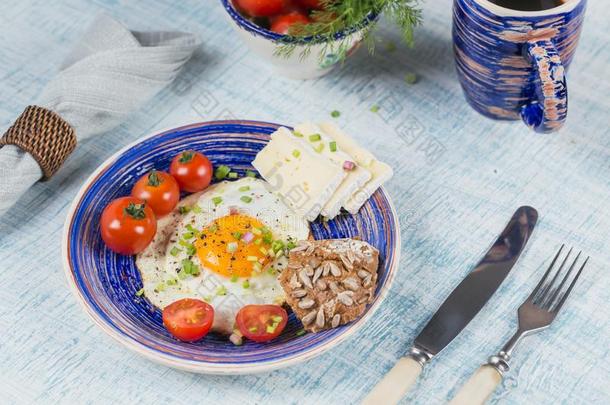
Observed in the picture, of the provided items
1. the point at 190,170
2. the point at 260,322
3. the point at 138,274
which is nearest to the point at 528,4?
the point at 190,170

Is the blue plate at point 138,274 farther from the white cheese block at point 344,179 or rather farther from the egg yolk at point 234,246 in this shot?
the egg yolk at point 234,246

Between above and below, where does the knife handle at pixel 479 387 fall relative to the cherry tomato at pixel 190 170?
below

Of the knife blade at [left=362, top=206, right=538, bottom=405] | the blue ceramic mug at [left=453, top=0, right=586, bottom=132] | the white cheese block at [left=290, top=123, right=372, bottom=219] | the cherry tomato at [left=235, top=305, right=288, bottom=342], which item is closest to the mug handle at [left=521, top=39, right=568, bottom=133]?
the blue ceramic mug at [left=453, top=0, right=586, bottom=132]

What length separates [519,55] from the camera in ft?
6.66

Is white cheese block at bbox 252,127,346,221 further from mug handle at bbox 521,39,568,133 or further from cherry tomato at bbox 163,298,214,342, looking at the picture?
mug handle at bbox 521,39,568,133

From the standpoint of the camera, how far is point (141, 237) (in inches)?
73.6

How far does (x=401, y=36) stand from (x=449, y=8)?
0.68ft

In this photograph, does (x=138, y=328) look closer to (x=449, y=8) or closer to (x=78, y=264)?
(x=78, y=264)

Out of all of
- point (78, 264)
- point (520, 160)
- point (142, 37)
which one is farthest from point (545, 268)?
point (142, 37)

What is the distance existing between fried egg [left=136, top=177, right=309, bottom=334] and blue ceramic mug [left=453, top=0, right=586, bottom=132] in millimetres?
625

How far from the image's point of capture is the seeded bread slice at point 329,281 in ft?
5.57

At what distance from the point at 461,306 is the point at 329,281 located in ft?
1.03

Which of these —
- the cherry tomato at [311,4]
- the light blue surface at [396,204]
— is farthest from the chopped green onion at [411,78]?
the cherry tomato at [311,4]

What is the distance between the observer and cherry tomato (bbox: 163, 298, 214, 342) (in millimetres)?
1699
